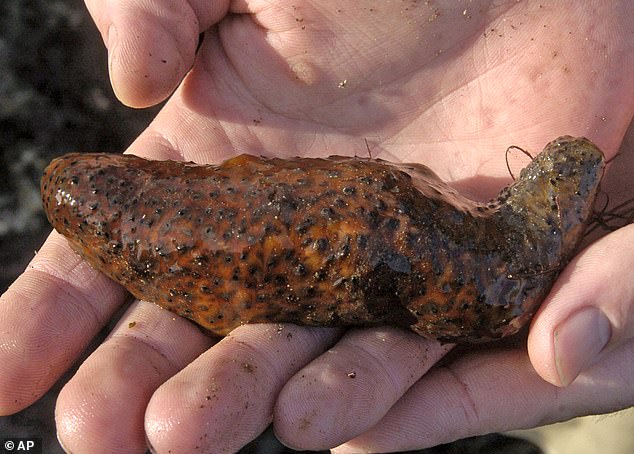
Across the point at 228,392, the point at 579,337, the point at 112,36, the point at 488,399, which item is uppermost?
the point at 112,36

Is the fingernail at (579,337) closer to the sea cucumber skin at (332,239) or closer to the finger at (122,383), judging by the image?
the sea cucumber skin at (332,239)

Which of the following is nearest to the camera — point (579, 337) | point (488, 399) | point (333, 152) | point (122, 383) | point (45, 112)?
point (579, 337)

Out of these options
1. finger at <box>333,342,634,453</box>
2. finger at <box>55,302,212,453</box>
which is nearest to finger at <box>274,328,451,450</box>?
finger at <box>333,342,634,453</box>

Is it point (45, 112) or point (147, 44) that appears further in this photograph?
point (45, 112)

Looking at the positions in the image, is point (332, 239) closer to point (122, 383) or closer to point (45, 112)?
point (122, 383)

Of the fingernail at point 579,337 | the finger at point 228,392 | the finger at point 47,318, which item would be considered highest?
the fingernail at point 579,337

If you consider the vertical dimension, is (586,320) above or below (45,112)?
above

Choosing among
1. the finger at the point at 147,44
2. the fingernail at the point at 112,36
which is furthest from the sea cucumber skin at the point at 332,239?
the fingernail at the point at 112,36

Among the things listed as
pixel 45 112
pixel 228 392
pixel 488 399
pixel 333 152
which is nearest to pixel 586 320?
pixel 488 399
